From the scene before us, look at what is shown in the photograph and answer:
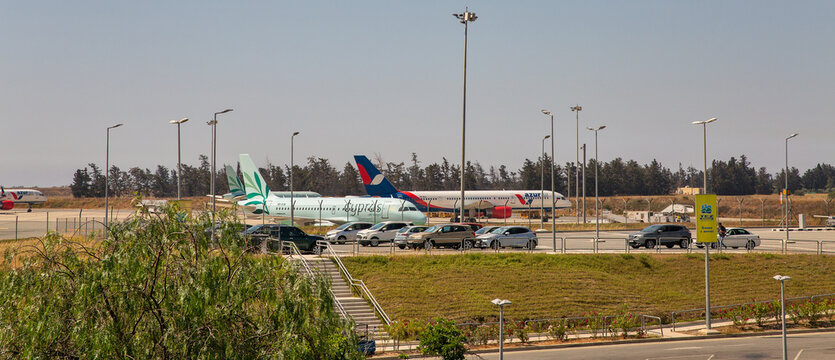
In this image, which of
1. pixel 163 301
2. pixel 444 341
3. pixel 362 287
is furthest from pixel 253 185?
pixel 163 301

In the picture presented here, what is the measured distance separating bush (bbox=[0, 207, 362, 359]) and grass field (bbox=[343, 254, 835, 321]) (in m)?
15.8

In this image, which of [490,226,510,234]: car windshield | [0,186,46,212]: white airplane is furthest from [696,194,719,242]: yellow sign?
[0,186,46,212]: white airplane

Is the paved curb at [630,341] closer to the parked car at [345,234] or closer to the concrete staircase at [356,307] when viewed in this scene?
the concrete staircase at [356,307]

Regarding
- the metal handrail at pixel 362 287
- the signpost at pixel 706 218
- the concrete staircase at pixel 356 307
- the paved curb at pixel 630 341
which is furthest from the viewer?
the signpost at pixel 706 218

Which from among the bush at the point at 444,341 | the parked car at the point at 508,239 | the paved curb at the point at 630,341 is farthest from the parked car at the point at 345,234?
the bush at the point at 444,341

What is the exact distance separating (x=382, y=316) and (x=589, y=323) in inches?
366

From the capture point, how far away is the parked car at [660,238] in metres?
48.2

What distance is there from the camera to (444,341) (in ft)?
76.9

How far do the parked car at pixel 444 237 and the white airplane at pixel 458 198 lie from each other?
125 feet

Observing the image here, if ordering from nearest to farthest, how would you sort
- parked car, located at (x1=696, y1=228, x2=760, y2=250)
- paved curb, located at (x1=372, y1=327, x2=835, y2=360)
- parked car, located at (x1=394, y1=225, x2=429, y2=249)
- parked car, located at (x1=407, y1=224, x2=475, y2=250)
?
paved curb, located at (x1=372, y1=327, x2=835, y2=360) → parked car, located at (x1=407, y1=224, x2=475, y2=250) → parked car, located at (x1=394, y1=225, x2=429, y2=249) → parked car, located at (x1=696, y1=228, x2=760, y2=250)

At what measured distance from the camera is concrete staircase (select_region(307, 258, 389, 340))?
30072 mm

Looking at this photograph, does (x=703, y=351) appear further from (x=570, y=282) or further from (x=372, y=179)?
(x=372, y=179)

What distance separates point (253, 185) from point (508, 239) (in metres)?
39.2

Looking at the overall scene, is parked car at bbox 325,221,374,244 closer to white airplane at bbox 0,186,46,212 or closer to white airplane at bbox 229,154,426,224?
white airplane at bbox 229,154,426,224
